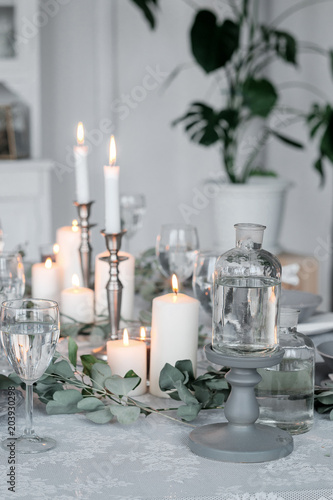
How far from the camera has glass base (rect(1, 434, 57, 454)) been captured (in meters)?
0.92

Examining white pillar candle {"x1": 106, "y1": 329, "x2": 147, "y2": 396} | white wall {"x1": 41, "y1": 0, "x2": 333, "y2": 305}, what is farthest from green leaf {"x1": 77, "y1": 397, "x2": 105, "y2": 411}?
white wall {"x1": 41, "y1": 0, "x2": 333, "y2": 305}

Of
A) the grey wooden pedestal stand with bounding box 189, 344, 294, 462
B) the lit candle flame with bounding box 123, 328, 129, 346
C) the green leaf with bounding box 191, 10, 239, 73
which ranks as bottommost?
the grey wooden pedestal stand with bounding box 189, 344, 294, 462

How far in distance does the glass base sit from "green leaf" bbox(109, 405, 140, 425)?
3.4 inches

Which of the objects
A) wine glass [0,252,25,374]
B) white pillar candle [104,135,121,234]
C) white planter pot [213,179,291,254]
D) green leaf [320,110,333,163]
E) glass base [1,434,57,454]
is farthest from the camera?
white planter pot [213,179,291,254]

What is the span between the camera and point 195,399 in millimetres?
1008

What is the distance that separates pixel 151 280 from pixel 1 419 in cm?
90

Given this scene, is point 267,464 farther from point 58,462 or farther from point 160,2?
point 160,2

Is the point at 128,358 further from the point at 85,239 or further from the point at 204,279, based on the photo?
the point at 85,239

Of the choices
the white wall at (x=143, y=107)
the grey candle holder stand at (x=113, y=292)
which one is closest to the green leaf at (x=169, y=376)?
the grey candle holder stand at (x=113, y=292)

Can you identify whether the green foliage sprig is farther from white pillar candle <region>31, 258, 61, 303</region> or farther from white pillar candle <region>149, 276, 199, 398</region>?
white pillar candle <region>31, 258, 61, 303</region>

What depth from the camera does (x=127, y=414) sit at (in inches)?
38.5

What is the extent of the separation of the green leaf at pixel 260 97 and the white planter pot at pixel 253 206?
30cm

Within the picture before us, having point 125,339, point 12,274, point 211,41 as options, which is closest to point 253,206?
point 211,41

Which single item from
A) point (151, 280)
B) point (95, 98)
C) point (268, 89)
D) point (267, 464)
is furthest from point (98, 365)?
point (95, 98)
